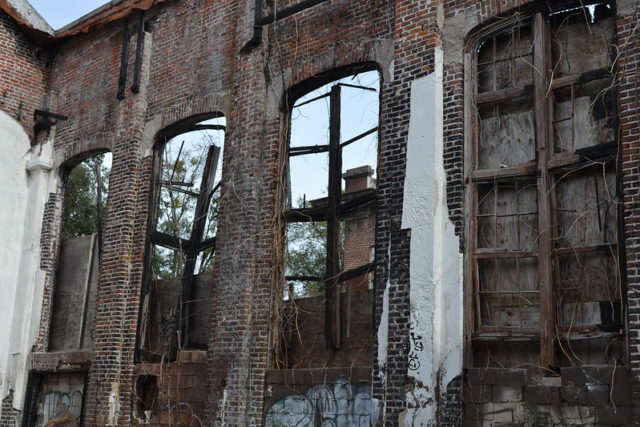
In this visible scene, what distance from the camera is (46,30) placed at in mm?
14297

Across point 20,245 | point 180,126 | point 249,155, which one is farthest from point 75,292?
point 249,155

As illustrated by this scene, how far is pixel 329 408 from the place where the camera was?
29.1ft

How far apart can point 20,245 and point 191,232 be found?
13.5ft

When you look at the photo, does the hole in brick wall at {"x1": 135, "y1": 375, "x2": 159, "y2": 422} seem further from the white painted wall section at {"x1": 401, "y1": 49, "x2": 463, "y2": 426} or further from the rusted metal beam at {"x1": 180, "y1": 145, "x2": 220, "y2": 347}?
the white painted wall section at {"x1": 401, "y1": 49, "x2": 463, "y2": 426}

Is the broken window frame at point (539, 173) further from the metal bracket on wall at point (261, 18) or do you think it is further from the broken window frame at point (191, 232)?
the broken window frame at point (191, 232)

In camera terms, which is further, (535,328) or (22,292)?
(22,292)

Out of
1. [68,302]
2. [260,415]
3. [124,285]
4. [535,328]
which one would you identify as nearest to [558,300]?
[535,328]

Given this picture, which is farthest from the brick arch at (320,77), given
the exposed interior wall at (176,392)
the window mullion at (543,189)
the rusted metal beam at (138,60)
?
the exposed interior wall at (176,392)

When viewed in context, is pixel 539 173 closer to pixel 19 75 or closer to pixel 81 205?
pixel 19 75

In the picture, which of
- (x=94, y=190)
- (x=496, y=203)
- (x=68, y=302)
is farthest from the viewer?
(x=94, y=190)

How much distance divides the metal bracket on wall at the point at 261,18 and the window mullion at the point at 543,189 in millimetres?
3348

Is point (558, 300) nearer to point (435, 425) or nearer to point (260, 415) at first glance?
point (435, 425)

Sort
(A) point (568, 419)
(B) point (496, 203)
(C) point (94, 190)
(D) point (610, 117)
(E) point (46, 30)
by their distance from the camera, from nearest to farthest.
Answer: (A) point (568, 419), (D) point (610, 117), (B) point (496, 203), (E) point (46, 30), (C) point (94, 190)

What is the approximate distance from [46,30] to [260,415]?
8.64 metres
